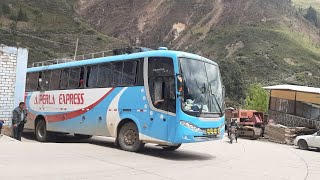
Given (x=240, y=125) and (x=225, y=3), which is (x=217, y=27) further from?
(x=240, y=125)

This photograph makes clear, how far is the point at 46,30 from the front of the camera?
7900cm

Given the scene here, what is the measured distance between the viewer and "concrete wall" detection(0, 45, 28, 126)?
51.2 feet

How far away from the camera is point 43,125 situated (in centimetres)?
1853

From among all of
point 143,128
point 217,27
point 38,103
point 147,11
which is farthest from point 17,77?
point 147,11

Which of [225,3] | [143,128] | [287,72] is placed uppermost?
[225,3]

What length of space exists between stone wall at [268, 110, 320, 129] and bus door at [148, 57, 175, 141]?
1894cm

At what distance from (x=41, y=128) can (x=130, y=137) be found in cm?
648

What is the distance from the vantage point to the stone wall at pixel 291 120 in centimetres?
2878

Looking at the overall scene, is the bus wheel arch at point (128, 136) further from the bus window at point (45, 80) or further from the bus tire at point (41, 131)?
the bus window at point (45, 80)

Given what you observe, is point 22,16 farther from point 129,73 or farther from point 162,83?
point 162,83

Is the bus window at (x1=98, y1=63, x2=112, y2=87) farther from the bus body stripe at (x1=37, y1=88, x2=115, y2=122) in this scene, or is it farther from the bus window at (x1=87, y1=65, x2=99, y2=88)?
the bus body stripe at (x1=37, y1=88, x2=115, y2=122)

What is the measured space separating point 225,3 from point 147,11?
27.5 metres

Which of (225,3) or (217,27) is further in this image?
(225,3)

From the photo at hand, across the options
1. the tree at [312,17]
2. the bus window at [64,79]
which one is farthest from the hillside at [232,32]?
the bus window at [64,79]
